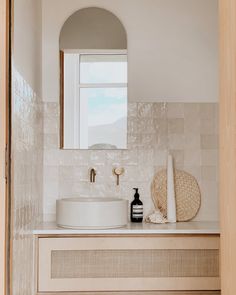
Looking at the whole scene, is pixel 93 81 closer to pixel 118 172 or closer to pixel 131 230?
pixel 118 172

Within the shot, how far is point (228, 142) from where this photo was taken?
105 centimetres

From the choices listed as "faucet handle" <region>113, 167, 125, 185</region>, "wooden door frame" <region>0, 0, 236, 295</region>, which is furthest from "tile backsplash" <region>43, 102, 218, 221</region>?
"wooden door frame" <region>0, 0, 236, 295</region>

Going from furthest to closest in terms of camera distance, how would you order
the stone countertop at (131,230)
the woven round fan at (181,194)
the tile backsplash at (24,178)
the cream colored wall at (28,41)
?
the woven round fan at (181,194), the stone countertop at (131,230), the cream colored wall at (28,41), the tile backsplash at (24,178)

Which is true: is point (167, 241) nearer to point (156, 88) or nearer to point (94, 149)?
point (94, 149)

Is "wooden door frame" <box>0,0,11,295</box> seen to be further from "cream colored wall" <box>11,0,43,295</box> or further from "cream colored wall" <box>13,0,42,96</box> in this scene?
"cream colored wall" <box>13,0,42,96</box>

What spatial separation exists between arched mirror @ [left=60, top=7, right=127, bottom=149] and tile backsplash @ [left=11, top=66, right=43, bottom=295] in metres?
0.30

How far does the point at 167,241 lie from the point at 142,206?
1.55 ft

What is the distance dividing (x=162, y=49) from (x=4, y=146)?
6.28 ft

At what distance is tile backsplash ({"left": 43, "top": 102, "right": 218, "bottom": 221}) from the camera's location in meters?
3.30

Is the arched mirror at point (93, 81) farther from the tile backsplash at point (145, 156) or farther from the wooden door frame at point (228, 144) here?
the wooden door frame at point (228, 144)

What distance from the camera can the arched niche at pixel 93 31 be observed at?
335 cm

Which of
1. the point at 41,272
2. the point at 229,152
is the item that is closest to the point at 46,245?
the point at 41,272

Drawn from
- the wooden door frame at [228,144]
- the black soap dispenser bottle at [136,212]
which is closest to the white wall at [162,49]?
the black soap dispenser bottle at [136,212]

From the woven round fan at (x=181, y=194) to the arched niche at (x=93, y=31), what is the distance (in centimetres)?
101
